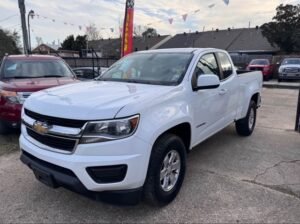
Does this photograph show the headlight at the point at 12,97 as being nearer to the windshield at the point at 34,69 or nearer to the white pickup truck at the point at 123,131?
the windshield at the point at 34,69

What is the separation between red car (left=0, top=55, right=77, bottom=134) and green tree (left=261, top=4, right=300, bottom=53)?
27.1m

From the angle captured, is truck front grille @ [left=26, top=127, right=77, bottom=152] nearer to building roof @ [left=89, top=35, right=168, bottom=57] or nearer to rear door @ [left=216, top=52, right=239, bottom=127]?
rear door @ [left=216, top=52, right=239, bottom=127]

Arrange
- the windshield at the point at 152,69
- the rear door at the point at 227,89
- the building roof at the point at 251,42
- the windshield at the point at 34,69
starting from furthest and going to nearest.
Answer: the building roof at the point at 251,42, the windshield at the point at 34,69, the rear door at the point at 227,89, the windshield at the point at 152,69

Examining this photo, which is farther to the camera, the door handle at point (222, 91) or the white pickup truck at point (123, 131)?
the door handle at point (222, 91)

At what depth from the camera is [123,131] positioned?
2.58m

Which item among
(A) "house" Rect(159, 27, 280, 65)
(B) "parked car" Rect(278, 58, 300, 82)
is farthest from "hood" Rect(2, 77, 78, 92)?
(A) "house" Rect(159, 27, 280, 65)

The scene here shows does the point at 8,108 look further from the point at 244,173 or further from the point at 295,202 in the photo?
the point at 295,202

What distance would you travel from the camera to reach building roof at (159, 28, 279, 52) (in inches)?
1404

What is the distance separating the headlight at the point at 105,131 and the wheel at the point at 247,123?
3.67 m

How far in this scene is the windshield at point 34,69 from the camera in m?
6.40

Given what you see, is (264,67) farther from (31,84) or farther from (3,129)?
(3,129)

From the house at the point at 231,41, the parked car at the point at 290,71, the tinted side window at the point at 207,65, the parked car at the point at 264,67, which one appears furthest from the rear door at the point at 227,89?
the house at the point at 231,41

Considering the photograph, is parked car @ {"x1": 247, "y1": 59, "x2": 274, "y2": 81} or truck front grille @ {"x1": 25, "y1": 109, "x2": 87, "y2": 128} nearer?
truck front grille @ {"x1": 25, "y1": 109, "x2": 87, "y2": 128}

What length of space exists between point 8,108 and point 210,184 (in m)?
3.77
